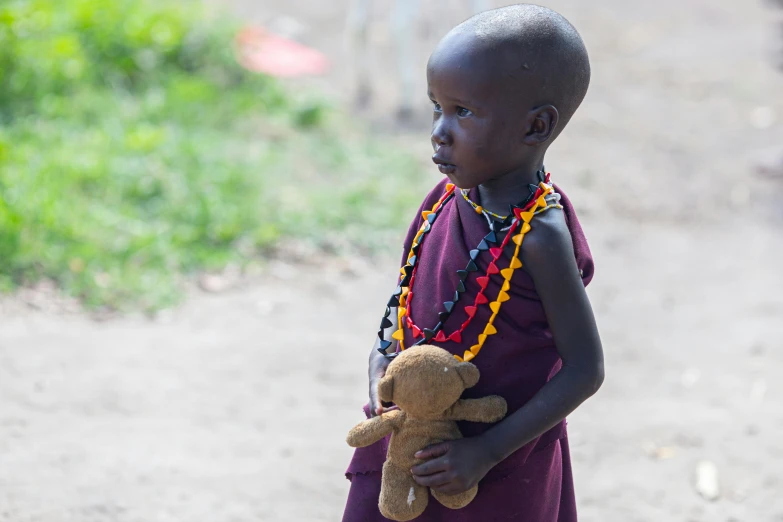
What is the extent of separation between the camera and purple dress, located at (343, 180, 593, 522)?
5.79 feet

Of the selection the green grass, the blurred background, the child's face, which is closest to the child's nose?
the child's face

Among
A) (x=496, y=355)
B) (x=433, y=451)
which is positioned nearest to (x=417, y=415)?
(x=433, y=451)

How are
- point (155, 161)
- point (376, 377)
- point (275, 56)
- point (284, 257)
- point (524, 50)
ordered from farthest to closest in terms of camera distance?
point (275, 56)
point (155, 161)
point (284, 257)
point (376, 377)
point (524, 50)

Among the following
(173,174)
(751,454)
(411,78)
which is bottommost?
(751,454)

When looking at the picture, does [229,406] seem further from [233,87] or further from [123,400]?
[233,87]

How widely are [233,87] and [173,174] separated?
5.60ft

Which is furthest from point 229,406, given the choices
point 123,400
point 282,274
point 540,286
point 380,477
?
point 540,286

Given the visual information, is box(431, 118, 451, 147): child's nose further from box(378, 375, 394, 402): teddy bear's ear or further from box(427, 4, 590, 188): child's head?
box(378, 375, 394, 402): teddy bear's ear

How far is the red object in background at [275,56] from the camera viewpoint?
739 cm

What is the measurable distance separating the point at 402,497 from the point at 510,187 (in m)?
0.60

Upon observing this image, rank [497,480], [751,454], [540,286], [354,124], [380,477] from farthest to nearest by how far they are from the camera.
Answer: [354,124] < [751,454] < [380,477] < [497,480] < [540,286]

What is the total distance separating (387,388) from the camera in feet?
5.71

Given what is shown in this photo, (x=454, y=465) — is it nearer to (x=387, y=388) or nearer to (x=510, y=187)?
(x=387, y=388)

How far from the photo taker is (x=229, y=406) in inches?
150
